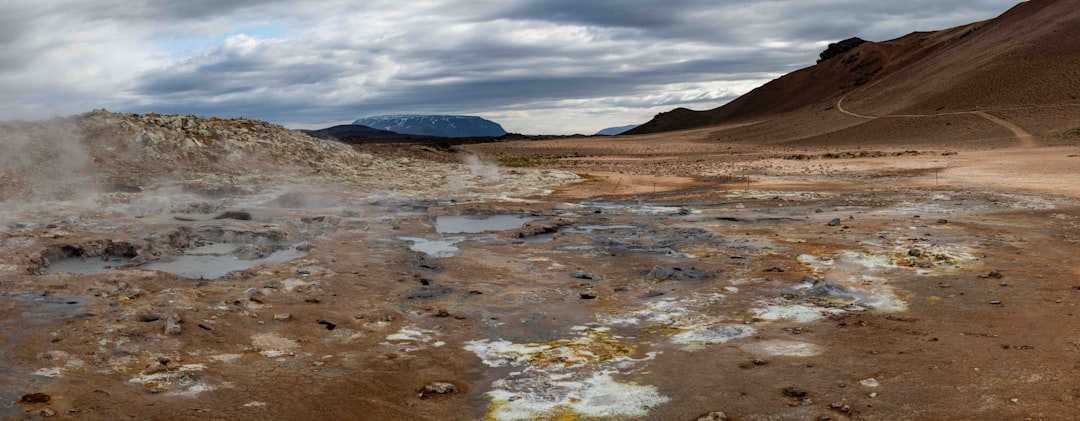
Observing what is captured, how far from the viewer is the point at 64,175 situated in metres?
20.7

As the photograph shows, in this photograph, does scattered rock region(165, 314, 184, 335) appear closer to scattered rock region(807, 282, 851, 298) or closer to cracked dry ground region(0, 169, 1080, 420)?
cracked dry ground region(0, 169, 1080, 420)

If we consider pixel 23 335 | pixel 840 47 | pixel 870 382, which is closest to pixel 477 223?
pixel 23 335

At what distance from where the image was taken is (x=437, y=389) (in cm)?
661

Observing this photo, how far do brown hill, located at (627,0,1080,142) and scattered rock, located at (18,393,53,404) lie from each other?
50.7 metres

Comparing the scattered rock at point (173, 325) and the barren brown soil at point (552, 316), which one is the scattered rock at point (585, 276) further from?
the scattered rock at point (173, 325)

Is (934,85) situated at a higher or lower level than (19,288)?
higher

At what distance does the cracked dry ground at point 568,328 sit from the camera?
6208 millimetres

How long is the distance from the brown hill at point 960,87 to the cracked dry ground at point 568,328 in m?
41.9

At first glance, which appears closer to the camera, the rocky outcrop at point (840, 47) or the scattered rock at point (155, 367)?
the scattered rock at point (155, 367)

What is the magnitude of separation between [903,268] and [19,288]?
37.0 feet

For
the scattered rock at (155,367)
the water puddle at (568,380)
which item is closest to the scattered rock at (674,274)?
the water puddle at (568,380)

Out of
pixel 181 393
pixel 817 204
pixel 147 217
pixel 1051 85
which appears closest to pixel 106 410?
pixel 181 393

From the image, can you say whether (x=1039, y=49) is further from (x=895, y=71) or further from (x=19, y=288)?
(x=19, y=288)

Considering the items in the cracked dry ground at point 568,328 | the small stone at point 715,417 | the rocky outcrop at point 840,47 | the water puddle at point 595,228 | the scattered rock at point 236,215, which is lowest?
the small stone at point 715,417
